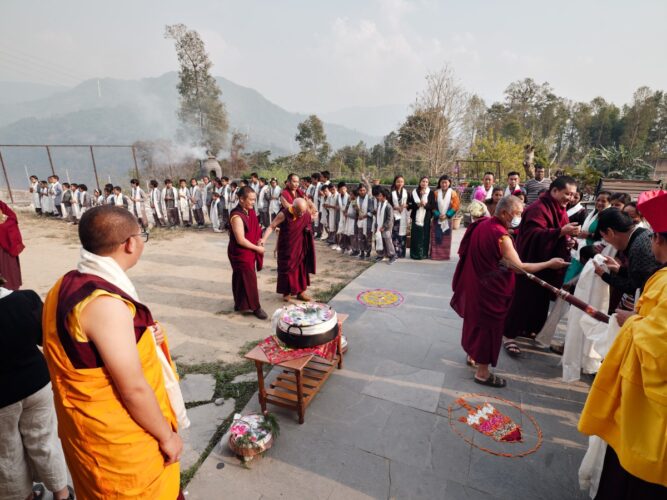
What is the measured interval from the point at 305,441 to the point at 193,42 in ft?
118

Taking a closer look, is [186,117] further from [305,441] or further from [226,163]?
[305,441]

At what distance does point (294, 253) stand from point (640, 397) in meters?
4.56

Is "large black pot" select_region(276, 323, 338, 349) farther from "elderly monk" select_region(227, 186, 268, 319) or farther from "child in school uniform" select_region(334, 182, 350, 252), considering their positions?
"child in school uniform" select_region(334, 182, 350, 252)

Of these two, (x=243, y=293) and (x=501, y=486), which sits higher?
(x=243, y=293)

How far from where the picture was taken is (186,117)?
3400 centimetres

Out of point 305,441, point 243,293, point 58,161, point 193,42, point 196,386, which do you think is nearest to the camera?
point 305,441

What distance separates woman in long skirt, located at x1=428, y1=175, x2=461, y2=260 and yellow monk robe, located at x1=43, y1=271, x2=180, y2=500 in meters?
6.93

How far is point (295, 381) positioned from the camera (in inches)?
135

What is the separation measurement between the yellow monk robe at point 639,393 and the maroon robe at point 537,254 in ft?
8.14

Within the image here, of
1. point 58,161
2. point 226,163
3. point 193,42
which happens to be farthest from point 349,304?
point 58,161

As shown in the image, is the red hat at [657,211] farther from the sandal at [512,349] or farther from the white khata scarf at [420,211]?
the white khata scarf at [420,211]

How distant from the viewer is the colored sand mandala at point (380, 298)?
5.61 meters

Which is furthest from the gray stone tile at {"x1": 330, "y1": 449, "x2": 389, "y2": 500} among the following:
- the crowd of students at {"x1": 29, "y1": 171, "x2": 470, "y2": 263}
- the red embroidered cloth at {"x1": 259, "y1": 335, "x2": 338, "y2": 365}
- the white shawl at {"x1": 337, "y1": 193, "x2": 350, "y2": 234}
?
the white shawl at {"x1": 337, "y1": 193, "x2": 350, "y2": 234}

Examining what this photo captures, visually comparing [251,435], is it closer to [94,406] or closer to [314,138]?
[94,406]
